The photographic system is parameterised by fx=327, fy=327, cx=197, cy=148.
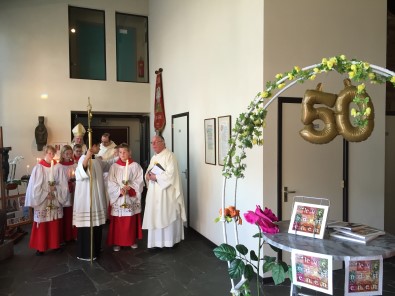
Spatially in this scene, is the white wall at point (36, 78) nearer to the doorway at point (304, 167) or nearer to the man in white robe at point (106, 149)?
the man in white robe at point (106, 149)

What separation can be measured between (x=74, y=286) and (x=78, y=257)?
0.90m

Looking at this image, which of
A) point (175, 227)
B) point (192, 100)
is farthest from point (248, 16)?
point (175, 227)

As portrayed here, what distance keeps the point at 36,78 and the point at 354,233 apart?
21.6ft

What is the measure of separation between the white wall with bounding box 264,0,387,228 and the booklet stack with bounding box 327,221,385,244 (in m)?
1.32

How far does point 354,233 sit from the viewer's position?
2074 mm

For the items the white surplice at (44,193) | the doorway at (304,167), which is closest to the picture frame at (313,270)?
the doorway at (304,167)

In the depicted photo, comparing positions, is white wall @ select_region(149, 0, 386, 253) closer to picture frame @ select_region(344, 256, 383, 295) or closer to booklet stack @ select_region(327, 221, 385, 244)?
booklet stack @ select_region(327, 221, 385, 244)

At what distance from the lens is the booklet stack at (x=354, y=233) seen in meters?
2.01

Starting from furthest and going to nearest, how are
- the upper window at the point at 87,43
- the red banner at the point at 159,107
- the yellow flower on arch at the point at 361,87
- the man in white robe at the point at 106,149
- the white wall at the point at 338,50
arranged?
1. the upper window at the point at 87,43
2. the red banner at the point at 159,107
3. the man in white robe at the point at 106,149
4. the white wall at the point at 338,50
5. the yellow flower on arch at the point at 361,87

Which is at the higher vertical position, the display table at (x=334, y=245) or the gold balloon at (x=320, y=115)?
the gold balloon at (x=320, y=115)

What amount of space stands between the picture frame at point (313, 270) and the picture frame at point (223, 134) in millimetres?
2481

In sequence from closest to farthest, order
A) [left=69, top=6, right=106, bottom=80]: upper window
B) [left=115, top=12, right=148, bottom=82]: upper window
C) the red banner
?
1. the red banner
2. [left=69, top=6, right=106, bottom=80]: upper window
3. [left=115, top=12, right=148, bottom=82]: upper window

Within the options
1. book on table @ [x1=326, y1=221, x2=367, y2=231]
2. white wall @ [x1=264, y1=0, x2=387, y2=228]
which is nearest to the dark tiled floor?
white wall @ [x1=264, y1=0, x2=387, y2=228]

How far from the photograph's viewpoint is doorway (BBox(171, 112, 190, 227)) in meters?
5.60
